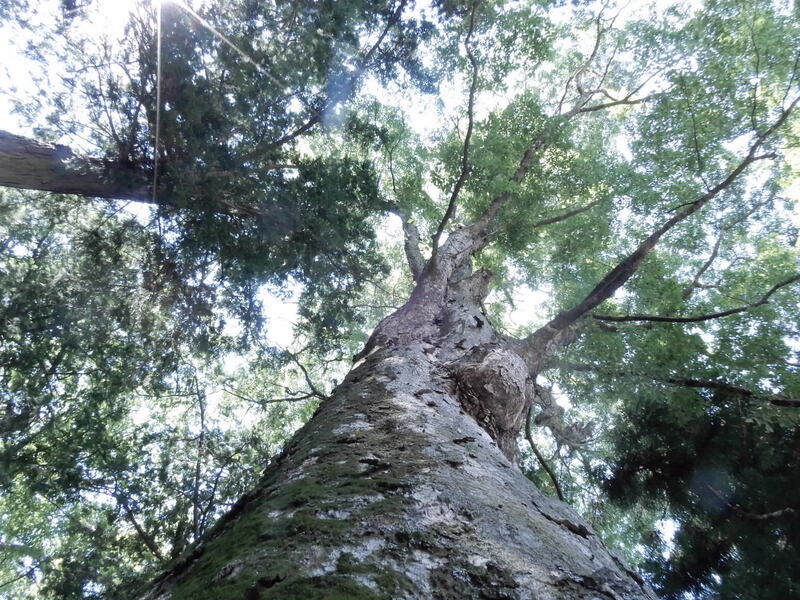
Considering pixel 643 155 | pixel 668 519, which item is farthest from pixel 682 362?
pixel 643 155

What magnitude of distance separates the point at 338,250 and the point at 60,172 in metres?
3.10

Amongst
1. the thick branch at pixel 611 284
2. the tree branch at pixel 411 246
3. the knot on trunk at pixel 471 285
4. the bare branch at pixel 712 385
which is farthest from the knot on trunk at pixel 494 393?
the tree branch at pixel 411 246

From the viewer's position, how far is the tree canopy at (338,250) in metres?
4.70

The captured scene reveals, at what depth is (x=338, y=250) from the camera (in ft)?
20.3

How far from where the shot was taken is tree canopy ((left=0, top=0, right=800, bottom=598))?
15.4 ft

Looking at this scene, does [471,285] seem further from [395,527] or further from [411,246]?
[395,527]

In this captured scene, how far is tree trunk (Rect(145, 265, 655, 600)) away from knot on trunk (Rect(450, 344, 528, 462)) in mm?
579

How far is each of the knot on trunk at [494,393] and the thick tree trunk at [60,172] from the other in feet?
13.0

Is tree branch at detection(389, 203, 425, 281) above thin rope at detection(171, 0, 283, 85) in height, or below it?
below

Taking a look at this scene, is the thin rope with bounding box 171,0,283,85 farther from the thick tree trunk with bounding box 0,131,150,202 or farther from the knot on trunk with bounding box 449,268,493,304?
the knot on trunk with bounding box 449,268,493,304

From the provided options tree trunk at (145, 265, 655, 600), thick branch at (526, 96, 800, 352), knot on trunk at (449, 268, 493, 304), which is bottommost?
tree trunk at (145, 265, 655, 600)

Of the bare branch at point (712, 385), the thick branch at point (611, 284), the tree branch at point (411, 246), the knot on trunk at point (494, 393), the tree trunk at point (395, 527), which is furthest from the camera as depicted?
the tree branch at point (411, 246)

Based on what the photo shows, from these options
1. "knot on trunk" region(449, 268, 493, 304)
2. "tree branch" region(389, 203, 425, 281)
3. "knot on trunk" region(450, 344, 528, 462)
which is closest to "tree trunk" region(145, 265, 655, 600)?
"knot on trunk" region(450, 344, 528, 462)

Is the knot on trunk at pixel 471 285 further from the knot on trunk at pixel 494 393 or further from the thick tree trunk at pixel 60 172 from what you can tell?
the thick tree trunk at pixel 60 172
